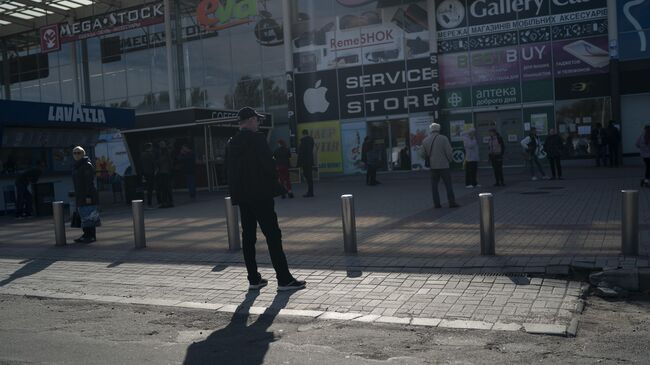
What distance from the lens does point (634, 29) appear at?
23.4 meters

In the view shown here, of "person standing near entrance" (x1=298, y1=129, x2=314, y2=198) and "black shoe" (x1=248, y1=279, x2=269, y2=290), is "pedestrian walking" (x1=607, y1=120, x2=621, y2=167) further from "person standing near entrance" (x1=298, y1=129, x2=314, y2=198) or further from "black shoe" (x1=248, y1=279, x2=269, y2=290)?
"black shoe" (x1=248, y1=279, x2=269, y2=290)

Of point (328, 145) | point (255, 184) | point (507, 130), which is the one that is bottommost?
point (255, 184)

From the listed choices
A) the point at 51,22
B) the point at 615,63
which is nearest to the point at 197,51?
the point at 51,22

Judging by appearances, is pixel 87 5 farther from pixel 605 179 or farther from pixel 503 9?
pixel 605 179

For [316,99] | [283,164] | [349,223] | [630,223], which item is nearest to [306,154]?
[283,164]

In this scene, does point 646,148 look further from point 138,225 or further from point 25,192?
point 25,192

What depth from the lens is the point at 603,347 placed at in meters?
4.47

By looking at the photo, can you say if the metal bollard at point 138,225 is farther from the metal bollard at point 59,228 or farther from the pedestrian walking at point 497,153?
the pedestrian walking at point 497,153

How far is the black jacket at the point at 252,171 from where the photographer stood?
654 cm

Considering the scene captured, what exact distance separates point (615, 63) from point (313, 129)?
1280cm

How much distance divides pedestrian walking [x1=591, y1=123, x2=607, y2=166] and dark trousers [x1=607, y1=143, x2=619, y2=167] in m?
0.26

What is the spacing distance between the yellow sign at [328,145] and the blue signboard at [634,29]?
11953 mm

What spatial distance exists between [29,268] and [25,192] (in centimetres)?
947

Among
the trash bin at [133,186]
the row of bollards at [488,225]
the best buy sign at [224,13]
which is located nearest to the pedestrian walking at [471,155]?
the row of bollards at [488,225]
